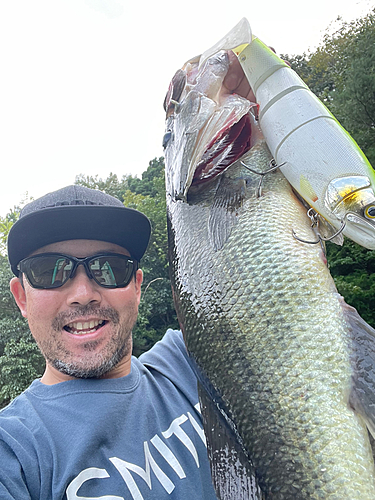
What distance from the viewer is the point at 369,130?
488 inches

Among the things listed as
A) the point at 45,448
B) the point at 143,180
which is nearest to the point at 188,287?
the point at 45,448

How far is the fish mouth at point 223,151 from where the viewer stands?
124 cm

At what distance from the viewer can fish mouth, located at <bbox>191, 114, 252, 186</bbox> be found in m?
1.24

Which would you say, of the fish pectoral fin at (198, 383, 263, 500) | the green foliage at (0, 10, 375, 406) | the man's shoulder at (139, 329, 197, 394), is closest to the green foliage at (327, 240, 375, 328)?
the green foliage at (0, 10, 375, 406)

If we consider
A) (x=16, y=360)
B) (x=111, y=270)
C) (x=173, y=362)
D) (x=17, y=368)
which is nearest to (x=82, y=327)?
(x=111, y=270)

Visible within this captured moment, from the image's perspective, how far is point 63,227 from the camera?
5.14 ft

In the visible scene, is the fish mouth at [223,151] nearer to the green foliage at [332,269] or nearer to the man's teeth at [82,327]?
the man's teeth at [82,327]

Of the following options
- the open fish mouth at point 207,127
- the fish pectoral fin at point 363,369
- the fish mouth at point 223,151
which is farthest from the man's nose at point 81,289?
the fish pectoral fin at point 363,369

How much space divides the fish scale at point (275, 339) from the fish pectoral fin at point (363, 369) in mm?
18

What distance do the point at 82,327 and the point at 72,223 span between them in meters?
0.44

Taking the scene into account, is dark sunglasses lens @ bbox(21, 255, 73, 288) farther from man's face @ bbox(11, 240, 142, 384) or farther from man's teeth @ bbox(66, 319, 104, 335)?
man's teeth @ bbox(66, 319, 104, 335)

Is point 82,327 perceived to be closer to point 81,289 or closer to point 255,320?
point 81,289

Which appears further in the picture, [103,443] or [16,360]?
[16,360]

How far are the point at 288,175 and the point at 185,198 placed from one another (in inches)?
14.3
